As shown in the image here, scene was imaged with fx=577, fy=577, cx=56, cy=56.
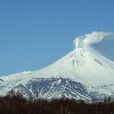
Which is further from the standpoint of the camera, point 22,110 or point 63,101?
point 63,101

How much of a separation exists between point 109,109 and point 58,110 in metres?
1.31

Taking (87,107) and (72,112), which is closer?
(72,112)

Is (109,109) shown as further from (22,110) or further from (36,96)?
(36,96)

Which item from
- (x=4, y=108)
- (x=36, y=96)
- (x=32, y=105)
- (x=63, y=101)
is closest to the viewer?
(x=4, y=108)

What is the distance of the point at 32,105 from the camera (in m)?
11.9

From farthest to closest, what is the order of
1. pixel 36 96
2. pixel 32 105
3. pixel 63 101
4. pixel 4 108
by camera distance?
1. pixel 36 96
2. pixel 63 101
3. pixel 32 105
4. pixel 4 108

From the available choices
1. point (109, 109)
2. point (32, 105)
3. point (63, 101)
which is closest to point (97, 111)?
point (109, 109)

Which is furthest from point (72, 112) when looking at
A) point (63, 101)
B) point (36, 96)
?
point (36, 96)

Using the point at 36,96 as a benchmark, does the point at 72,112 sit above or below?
below

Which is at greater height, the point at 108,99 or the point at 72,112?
the point at 108,99

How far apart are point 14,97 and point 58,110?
9.91 feet

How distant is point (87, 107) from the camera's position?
12.5 meters

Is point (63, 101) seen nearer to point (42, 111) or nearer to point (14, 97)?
point (14, 97)

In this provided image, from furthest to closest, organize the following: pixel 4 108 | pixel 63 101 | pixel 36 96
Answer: pixel 36 96 < pixel 63 101 < pixel 4 108
